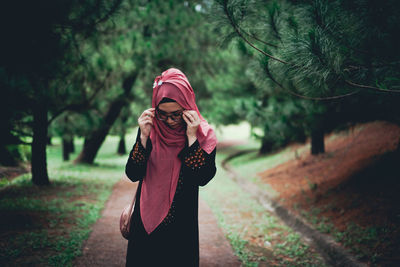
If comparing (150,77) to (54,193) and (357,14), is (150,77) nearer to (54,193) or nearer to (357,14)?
(54,193)

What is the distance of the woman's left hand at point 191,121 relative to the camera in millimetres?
1979

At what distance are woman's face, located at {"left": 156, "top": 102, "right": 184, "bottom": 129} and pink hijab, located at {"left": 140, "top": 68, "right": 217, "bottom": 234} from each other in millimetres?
36

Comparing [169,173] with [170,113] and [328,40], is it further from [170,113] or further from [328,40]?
[328,40]

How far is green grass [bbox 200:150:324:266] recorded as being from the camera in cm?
373

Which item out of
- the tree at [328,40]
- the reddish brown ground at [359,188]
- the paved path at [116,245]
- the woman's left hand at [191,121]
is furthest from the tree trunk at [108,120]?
the woman's left hand at [191,121]

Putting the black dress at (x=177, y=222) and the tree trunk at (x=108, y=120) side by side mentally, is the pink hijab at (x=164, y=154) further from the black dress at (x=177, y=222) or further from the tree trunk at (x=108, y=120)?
the tree trunk at (x=108, y=120)

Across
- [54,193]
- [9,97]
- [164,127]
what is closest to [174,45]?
[54,193]

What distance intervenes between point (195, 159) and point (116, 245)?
249cm

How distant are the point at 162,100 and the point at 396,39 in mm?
2629

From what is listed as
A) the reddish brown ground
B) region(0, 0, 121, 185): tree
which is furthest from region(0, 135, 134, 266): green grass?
the reddish brown ground

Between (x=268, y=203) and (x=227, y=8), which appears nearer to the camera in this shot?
(x=227, y=8)

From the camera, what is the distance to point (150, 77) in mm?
9898

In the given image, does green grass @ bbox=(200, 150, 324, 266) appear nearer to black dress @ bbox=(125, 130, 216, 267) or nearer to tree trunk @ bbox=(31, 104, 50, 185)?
black dress @ bbox=(125, 130, 216, 267)

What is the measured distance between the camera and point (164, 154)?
203 cm
